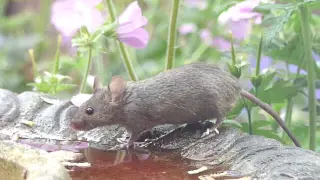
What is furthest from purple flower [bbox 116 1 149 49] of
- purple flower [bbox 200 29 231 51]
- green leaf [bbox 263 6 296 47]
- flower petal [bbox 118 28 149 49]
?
purple flower [bbox 200 29 231 51]

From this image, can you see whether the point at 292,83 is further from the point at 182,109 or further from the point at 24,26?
the point at 24,26

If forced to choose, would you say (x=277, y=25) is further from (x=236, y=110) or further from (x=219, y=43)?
(x=219, y=43)

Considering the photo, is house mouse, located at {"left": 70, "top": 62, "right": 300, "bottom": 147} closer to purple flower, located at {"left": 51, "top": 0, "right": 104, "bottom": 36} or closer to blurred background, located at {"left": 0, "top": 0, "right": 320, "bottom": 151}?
blurred background, located at {"left": 0, "top": 0, "right": 320, "bottom": 151}

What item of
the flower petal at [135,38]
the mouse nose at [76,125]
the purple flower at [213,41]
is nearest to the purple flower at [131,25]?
the flower petal at [135,38]

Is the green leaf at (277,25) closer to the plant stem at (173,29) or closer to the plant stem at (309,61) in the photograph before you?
the plant stem at (309,61)

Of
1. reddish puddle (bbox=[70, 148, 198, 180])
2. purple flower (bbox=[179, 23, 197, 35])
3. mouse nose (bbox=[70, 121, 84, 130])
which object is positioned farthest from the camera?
purple flower (bbox=[179, 23, 197, 35])

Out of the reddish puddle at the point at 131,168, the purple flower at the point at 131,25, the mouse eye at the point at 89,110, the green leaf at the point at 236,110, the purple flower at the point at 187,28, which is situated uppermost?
the purple flower at the point at 131,25

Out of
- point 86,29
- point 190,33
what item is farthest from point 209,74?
point 190,33

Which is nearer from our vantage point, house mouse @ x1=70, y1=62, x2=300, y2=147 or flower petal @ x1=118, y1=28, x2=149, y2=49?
house mouse @ x1=70, y1=62, x2=300, y2=147
